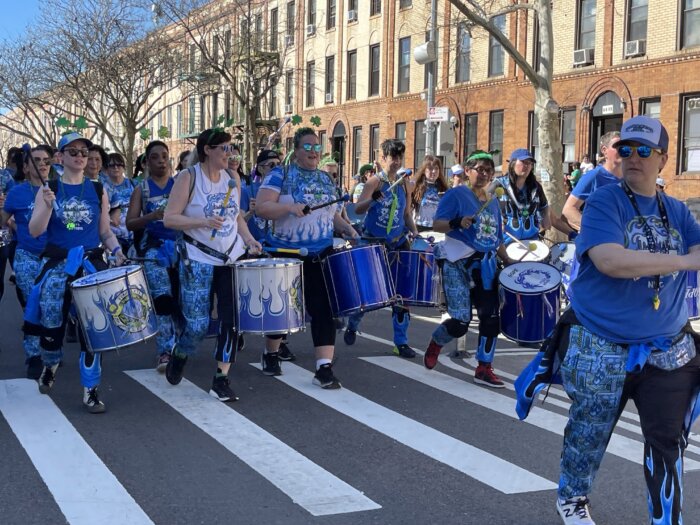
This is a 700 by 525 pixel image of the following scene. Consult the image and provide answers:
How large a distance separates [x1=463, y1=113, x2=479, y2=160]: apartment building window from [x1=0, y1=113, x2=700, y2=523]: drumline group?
23.0 m

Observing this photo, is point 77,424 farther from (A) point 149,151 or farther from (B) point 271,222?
(A) point 149,151

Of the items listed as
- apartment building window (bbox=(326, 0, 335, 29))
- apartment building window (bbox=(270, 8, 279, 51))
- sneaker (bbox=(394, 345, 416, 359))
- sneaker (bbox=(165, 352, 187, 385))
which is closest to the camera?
sneaker (bbox=(165, 352, 187, 385))

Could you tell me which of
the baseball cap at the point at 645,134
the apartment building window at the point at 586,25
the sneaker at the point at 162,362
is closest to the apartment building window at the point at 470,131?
the apartment building window at the point at 586,25

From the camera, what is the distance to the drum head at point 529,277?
23.1ft

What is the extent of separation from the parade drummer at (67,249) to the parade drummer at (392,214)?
3.10 meters

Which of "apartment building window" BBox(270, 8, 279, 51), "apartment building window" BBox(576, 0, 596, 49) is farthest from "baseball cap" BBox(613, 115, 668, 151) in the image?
"apartment building window" BBox(270, 8, 279, 51)

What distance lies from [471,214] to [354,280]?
1286 mm

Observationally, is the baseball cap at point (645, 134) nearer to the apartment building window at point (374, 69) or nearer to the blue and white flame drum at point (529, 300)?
the blue and white flame drum at point (529, 300)

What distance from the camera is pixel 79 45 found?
2883 centimetres

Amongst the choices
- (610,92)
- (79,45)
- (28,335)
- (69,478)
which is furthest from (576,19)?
(69,478)

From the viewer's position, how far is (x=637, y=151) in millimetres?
3752

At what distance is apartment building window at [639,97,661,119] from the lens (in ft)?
78.8

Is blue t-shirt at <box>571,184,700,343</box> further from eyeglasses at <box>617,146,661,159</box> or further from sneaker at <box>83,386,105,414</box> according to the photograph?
sneaker at <box>83,386,105,414</box>

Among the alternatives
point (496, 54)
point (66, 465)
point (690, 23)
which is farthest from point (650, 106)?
point (66, 465)
